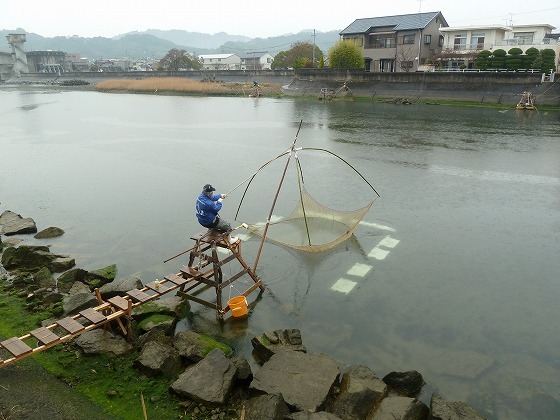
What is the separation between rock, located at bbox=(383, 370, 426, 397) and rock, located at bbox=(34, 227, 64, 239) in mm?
10484

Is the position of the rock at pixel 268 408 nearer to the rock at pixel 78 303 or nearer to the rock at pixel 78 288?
the rock at pixel 78 303

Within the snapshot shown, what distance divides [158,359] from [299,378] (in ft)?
7.55

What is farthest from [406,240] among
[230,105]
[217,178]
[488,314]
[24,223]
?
[230,105]

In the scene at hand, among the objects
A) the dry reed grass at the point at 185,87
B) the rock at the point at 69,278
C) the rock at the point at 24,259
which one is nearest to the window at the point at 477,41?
the dry reed grass at the point at 185,87

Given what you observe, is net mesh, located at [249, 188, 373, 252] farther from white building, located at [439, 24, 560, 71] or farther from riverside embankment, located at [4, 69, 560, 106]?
white building, located at [439, 24, 560, 71]

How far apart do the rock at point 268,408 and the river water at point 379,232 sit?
188cm

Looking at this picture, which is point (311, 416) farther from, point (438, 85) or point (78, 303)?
point (438, 85)

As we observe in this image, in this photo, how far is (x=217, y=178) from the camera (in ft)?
60.3

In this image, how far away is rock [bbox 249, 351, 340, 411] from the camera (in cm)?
602

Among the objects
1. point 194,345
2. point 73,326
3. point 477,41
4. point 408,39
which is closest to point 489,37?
point 477,41

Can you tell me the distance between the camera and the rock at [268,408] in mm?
5648

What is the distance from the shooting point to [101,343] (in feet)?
23.9

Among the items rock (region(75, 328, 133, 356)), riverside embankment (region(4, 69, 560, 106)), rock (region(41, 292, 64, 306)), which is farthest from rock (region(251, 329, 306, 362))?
riverside embankment (region(4, 69, 560, 106))

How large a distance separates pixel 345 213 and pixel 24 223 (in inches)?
388
